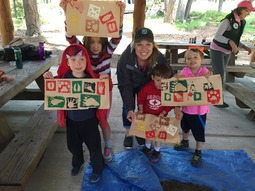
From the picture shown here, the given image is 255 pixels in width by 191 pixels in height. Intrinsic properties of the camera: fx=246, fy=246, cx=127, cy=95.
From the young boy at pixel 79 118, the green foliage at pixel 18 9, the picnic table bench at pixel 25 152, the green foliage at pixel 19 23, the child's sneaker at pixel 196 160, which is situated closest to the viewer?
the picnic table bench at pixel 25 152

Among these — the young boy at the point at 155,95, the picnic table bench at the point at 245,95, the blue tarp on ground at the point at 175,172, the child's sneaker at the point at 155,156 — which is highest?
the young boy at the point at 155,95

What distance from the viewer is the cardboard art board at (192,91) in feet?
7.39

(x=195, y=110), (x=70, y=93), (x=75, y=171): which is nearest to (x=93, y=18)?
(x=70, y=93)

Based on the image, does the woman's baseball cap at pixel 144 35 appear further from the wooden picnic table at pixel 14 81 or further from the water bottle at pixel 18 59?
the water bottle at pixel 18 59

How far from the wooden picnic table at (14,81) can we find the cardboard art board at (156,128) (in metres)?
1.18

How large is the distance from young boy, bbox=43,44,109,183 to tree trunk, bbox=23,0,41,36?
9881mm

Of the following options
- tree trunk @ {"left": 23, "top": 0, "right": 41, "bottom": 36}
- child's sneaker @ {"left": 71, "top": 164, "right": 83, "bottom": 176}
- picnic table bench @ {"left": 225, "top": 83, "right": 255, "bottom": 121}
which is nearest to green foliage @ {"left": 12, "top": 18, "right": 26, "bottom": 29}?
tree trunk @ {"left": 23, "top": 0, "right": 41, "bottom": 36}

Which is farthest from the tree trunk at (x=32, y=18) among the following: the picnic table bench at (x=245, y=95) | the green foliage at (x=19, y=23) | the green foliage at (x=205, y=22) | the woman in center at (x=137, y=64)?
the woman in center at (x=137, y=64)

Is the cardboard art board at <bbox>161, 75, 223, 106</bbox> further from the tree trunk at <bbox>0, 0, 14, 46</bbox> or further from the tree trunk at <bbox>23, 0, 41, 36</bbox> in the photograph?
the tree trunk at <bbox>23, 0, 41, 36</bbox>

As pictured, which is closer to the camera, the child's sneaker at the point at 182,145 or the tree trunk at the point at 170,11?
the child's sneaker at the point at 182,145

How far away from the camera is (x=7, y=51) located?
3.32m

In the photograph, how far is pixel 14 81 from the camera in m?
2.53

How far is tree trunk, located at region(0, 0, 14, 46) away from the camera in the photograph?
560 cm

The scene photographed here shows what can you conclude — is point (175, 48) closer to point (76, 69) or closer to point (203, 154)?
point (203, 154)
